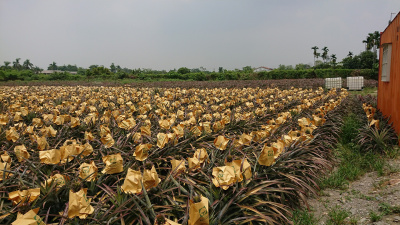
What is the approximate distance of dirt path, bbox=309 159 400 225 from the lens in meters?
2.61

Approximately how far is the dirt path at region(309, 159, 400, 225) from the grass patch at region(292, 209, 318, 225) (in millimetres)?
75

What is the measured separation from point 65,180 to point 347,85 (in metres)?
16.6

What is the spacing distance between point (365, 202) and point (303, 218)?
0.85 metres

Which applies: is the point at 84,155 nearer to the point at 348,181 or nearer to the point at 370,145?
the point at 348,181

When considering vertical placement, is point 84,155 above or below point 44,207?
above

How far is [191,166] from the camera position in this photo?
232 cm

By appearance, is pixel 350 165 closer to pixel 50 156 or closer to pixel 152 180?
pixel 152 180

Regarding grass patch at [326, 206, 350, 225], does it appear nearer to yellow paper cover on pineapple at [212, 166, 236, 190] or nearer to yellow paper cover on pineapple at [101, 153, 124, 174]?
yellow paper cover on pineapple at [212, 166, 236, 190]

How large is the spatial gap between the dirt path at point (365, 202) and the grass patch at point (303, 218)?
0.07 meters

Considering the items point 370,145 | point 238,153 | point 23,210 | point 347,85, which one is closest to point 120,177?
point 23,210

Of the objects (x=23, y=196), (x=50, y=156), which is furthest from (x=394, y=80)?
(x=23, y=196)

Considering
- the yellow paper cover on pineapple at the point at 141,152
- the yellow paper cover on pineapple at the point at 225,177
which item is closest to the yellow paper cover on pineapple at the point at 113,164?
the yellow paper cover on pineapple at the point at 141,152

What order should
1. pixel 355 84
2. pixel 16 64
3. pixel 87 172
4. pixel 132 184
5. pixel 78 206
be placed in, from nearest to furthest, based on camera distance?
pixel 78 206
pixel 132 184
pixel 87 172
pixel 355 84
pixel 16 64

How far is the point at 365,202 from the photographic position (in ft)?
9.65
